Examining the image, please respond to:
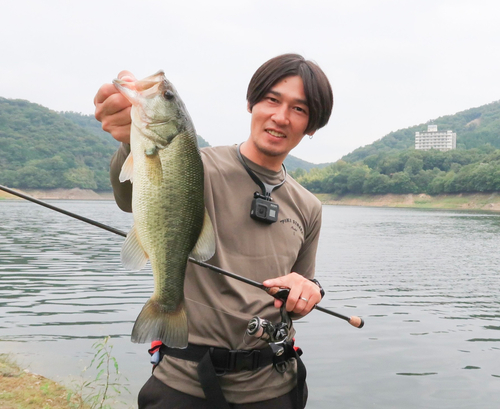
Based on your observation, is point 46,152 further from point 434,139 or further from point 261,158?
point 434,139

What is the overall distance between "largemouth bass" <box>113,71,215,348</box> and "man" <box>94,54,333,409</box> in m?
0.23

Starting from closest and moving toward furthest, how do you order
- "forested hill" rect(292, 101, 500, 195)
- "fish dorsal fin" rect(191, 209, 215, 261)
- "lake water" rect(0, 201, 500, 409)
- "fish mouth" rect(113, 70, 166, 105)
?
"fish mouth" rect(113, 70, 166, 105) < "fish dorsal fin" rect(191, 209, 215, 261) < "lake water" rect(0, 201, 500, 409) < "forested hill" rect(292, 101, 500, 195)

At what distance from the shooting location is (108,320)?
38.4 ft

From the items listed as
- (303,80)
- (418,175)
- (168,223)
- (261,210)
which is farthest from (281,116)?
(418,175)

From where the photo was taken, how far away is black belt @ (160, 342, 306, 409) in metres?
2.46

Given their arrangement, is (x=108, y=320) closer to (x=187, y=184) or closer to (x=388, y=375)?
(x=388, y=375)

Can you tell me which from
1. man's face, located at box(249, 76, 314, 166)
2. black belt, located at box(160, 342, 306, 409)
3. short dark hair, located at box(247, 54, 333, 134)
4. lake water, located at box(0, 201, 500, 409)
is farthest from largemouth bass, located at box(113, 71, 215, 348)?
lake water, located at box(0, 201, 500, 409)

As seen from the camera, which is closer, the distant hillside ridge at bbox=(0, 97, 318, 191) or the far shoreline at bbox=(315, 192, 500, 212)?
the far shoreline at bbox=(315, 192, 500, 212)

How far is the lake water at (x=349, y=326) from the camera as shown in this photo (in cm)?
855

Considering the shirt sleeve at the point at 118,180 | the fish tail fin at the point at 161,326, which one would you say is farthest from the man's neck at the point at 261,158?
the fish tail fin at the point at 161,326

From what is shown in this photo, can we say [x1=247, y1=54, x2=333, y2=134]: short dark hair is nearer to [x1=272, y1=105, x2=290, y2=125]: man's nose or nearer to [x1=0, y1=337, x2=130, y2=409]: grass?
[x1=272, y1=105, x2=290, y2=125]: man's nose

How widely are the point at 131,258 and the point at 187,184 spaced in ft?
1.36

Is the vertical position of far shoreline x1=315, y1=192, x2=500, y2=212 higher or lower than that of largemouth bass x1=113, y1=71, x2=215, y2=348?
lower

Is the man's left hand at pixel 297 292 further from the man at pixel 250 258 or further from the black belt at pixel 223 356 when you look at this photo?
the black belt at pixel 223 356
